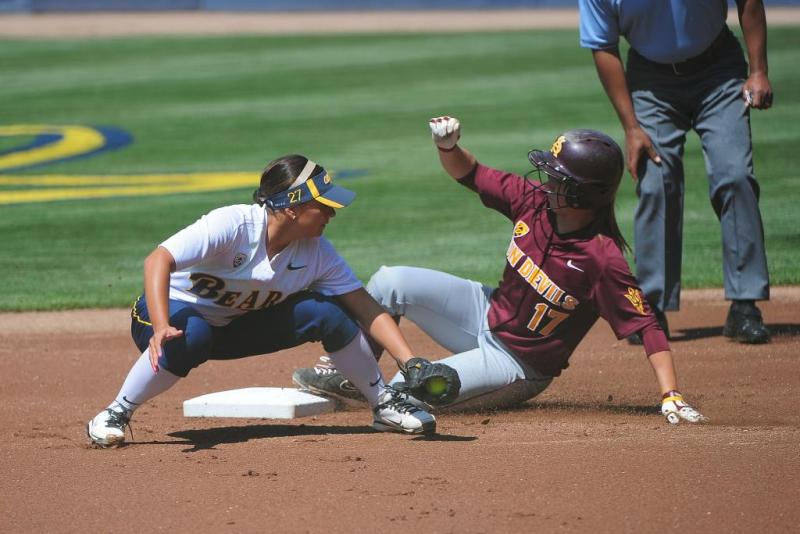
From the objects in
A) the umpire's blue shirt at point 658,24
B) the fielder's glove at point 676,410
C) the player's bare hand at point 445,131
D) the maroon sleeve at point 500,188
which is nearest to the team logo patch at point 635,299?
the fielder's glove at point 676,410

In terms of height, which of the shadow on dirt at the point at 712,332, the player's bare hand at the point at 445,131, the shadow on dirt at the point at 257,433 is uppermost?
the player's bare hand at the point at 445,131

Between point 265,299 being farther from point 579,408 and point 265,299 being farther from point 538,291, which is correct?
point 579,408

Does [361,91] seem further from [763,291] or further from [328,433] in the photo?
[328,433]

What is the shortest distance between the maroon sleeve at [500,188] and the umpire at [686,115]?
1.31 m

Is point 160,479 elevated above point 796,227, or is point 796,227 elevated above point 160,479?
point 160,479

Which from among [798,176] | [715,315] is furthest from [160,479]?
[798,176]

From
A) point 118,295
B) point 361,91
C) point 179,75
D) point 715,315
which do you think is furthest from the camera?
point 179,75

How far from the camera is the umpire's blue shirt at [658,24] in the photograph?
6.79 metres

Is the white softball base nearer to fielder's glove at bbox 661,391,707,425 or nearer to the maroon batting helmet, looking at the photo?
the maroon batting helmet

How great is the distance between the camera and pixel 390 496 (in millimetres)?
4242

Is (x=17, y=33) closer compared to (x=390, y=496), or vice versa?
(x=390, y=496)

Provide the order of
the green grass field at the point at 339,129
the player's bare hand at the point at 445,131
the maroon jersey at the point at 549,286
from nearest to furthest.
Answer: the maroon jersey at the point at 549,286, the player's bare hand at the point at 445,131, the green grass field at the point at 339,129

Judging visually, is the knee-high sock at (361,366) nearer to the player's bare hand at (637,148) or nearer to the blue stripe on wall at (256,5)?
the player's bare hand at (637,148)

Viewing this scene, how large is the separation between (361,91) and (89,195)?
25.4 ft
